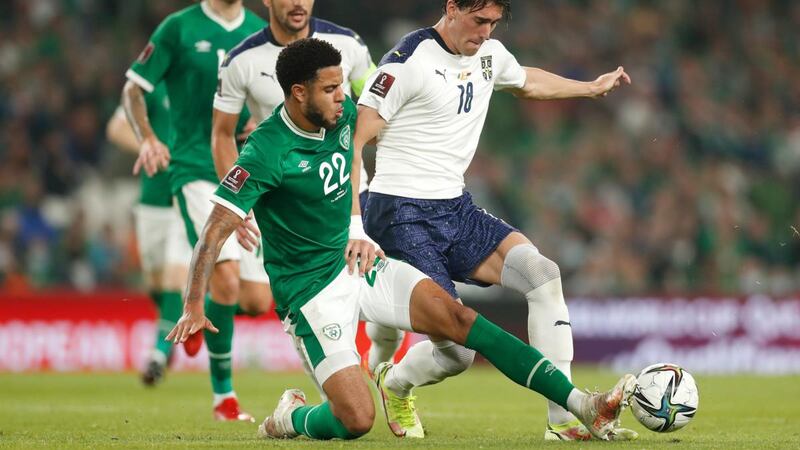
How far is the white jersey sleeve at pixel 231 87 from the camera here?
26.2ft

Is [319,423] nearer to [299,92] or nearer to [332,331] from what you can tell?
[332,331]

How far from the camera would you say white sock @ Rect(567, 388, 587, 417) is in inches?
243

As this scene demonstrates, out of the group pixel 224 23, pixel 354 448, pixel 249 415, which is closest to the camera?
pixel 354 448

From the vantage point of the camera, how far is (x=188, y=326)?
6.05 m

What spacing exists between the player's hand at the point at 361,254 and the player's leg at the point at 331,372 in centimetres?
37

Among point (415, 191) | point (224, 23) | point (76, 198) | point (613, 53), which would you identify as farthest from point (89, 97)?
point (415, 191)

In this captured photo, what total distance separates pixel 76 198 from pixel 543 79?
9.83 meters

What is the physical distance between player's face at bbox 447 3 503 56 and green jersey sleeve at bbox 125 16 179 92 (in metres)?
2.61

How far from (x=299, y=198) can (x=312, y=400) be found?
4114mm

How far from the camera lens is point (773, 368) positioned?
15.0 metres

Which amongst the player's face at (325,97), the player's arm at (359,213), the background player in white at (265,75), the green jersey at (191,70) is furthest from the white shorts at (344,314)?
the green jersey at (191,70)

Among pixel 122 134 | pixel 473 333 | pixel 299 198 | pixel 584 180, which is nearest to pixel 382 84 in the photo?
pixel 299 198

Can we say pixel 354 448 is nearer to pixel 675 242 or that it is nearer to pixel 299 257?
pixel 299 257

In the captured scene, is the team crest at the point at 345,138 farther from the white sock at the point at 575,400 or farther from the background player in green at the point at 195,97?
the background player in green at the point at 195,97
